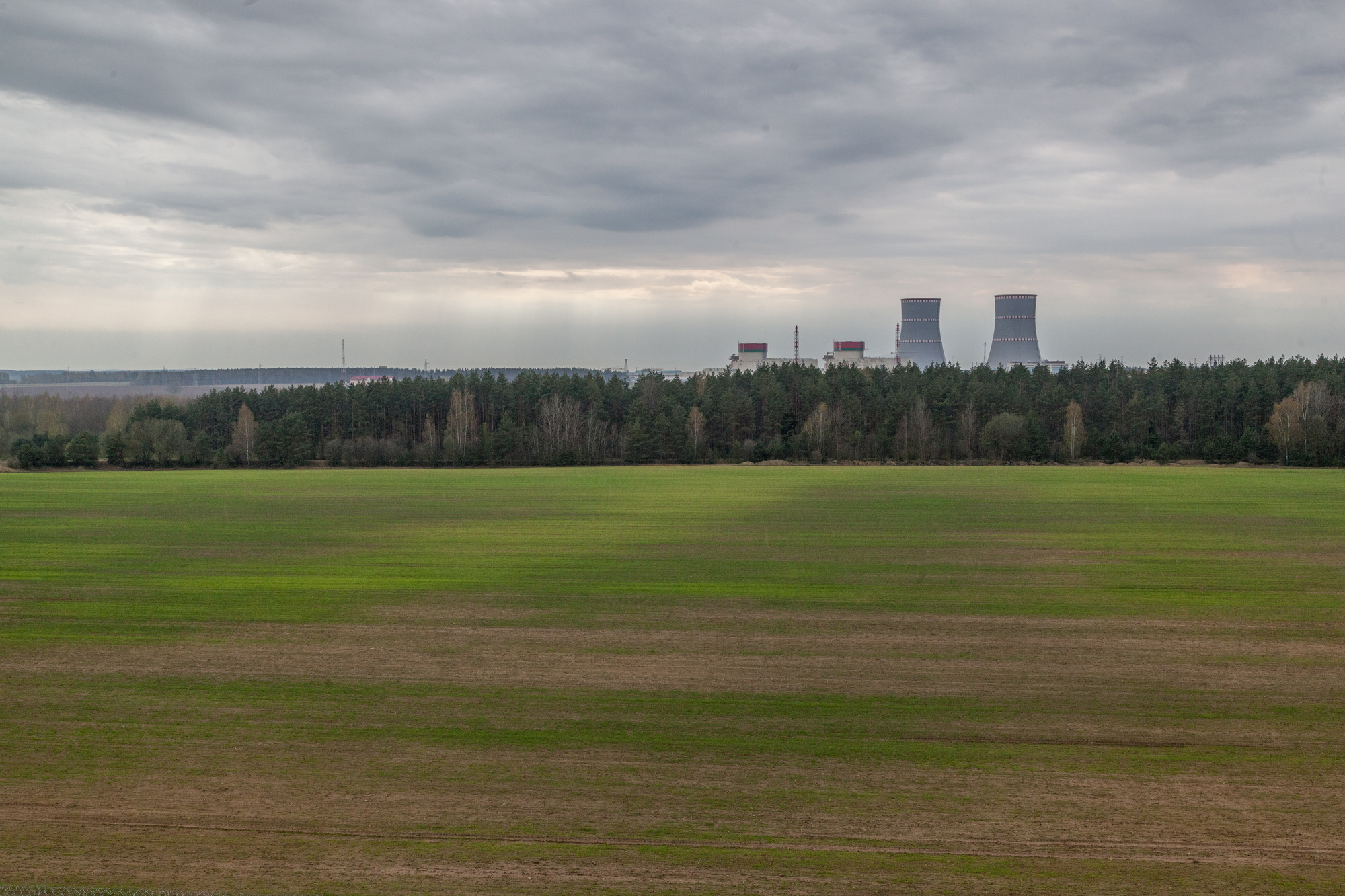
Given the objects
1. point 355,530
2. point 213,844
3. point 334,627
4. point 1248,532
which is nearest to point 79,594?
point 334,627

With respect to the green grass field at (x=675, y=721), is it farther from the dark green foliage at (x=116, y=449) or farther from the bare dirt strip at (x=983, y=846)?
the dark green foliage at (x=116, y=449)

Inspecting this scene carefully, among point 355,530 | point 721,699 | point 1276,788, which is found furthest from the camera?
point 355,530

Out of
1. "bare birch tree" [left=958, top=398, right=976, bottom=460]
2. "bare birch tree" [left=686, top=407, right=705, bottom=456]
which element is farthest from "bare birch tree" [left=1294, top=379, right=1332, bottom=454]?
"bare birch tree" [left=686, top=407, right=705, bottom=456]

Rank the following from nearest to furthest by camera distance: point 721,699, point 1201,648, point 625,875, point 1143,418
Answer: point 625,875
point 721,699
point 1201,648
point 1143,418

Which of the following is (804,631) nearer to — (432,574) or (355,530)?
(432,574)

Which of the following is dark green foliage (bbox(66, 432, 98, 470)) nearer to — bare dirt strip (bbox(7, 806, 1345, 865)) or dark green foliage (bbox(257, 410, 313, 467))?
dark green foliage (bbox(257, 410, 313, 467))

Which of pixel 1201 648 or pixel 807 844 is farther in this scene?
pixel 1201 648
